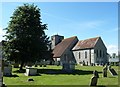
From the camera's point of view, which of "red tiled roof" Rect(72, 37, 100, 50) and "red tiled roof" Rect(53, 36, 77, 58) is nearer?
"red tiled roof" Rect(72, 37, 100, 50)

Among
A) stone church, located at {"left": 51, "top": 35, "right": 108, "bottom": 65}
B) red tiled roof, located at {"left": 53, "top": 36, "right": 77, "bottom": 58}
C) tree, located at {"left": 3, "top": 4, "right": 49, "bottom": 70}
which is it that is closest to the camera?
tree, located at {"left": 3, "top": 4, "right": 49, "bottom": 70}

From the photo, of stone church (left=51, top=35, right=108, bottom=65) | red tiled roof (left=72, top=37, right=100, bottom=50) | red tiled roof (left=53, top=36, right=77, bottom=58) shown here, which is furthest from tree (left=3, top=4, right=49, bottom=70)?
red tiled roof (left=53, top=36, right=77, bottom=58)

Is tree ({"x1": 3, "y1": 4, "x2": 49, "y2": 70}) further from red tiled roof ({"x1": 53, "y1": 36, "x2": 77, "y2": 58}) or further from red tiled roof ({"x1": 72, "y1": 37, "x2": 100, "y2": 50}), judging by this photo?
red tiled roof ({"x1": 53, "y1": 36, "x2": 77, "y2": 58})

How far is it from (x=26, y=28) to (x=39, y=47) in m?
3.56

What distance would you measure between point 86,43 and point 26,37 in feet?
132

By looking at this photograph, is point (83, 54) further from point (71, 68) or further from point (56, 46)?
point (71, 68)

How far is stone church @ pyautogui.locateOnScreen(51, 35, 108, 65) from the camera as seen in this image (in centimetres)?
7141

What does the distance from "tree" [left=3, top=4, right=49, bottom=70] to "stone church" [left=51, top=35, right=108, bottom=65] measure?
3248 cm

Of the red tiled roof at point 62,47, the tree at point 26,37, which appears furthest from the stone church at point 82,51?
the tree at point 26,37

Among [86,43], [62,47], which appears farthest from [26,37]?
[62,47]

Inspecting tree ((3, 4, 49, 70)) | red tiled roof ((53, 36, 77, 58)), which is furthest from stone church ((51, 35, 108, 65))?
tree ((3, 4, 49, 70))

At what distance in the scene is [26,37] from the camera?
121 feet

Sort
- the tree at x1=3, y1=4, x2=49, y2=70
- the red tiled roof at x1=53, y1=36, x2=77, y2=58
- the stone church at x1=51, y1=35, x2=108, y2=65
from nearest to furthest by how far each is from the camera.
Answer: the tree at x1=3, y1=4, x2=49, y2=70
the stone church at x1=51, y1=35, x2=108, y2=65
the red tiled roof at x1=53, y1=36, x2=77, y2=58

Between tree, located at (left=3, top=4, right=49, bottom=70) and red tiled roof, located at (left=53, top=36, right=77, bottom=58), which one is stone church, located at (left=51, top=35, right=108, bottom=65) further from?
tree, located at (left=3, top=4, right=49, bottom=70)
